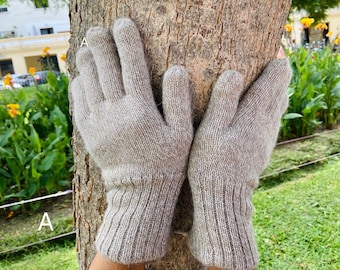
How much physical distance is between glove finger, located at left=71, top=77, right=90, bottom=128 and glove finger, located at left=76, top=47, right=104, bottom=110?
21 millimetres

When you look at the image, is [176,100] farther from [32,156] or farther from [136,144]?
[32,156]

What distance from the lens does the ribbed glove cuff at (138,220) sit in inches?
30.5

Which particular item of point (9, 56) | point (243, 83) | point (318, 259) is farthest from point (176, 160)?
point (9, 56)

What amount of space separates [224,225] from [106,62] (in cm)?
39

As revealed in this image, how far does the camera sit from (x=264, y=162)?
0.85 meters

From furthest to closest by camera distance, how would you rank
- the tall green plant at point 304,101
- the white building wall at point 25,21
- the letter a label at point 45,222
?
the white building wall at point 25,21 → the tall green plant at point 304,101 → the letter a label at point 45,222

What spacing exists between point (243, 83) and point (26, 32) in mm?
15592

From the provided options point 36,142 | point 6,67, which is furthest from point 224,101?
point 6,67

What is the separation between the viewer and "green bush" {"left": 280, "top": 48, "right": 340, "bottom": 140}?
318cm

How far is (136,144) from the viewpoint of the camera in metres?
0.78

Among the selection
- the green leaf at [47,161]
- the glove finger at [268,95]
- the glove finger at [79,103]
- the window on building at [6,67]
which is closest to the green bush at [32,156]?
the green leaf at [47,161]

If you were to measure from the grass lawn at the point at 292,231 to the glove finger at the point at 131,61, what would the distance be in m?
1.33

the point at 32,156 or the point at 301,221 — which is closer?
the point at 301,221

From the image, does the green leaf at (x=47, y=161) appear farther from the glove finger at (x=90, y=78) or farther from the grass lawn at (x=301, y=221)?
the glove finger at (x=90, y=78)
